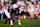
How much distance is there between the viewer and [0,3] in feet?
38.6

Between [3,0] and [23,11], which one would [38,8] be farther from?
[3,0]

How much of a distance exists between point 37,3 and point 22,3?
1100 millimetres

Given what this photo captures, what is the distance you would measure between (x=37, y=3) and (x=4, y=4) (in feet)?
7.91

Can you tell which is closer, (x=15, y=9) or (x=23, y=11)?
(x=15, y=9)

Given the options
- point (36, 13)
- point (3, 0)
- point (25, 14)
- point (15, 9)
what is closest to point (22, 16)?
point (25, 14)

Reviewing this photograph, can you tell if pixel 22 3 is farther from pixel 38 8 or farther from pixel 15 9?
pixel 15 9

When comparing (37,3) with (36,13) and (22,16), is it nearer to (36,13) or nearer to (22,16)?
(36,13)

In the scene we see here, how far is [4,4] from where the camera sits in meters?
11.6

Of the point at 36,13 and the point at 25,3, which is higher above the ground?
the point at 25,3

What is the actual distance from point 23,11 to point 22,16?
41 centimetres

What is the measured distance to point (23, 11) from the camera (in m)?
12.0

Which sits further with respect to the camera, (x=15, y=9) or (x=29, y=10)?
(x=29, y=10)

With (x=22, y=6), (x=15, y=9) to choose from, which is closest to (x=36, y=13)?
(x=22, y=6)

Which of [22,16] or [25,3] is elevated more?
[25,3]
